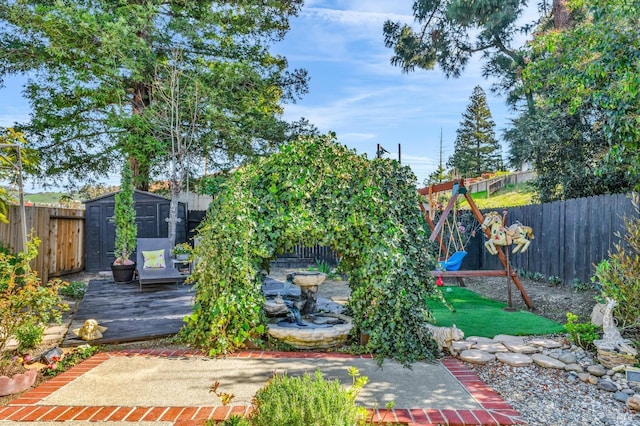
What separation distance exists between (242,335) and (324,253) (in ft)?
29.5

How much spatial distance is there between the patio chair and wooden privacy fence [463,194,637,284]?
23.9 feet

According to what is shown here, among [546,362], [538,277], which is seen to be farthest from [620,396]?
[538,277]

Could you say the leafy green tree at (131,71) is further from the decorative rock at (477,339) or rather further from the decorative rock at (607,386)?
the decorative rock at (607,386)

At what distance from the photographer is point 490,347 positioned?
4336 mm

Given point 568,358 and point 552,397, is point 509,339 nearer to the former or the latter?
point 568,358

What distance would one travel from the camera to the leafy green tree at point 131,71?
35.8 ft

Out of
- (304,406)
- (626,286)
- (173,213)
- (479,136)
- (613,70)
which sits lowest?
(304,406)

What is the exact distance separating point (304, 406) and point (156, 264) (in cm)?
702

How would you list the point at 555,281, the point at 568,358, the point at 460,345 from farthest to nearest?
the point at 555,281
the point at 460,345
the point at 568,358

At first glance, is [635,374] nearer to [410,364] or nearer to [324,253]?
[410,364]

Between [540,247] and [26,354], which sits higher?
[540,247]

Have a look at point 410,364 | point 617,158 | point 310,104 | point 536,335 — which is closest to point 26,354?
point 410,364

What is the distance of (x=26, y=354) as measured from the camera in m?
4.17

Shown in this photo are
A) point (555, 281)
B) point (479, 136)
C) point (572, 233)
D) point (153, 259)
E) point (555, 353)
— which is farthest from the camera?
point (479, 136)
